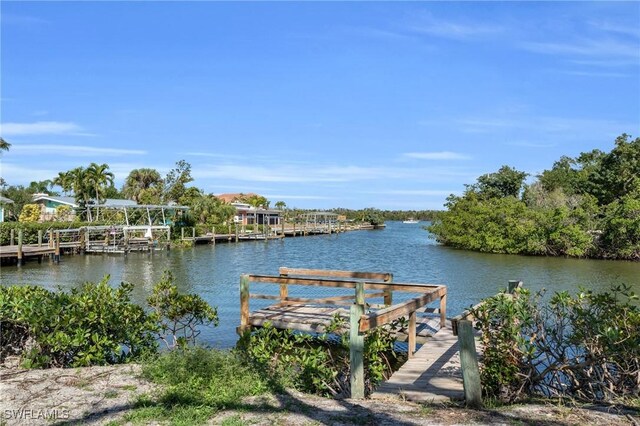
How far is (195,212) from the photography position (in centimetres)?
6225

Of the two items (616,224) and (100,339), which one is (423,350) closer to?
(100,339)

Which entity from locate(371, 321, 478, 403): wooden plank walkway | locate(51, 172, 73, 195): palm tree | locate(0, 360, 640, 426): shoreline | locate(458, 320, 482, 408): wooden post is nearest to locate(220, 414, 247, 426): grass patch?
locate(0, 360, 640, 426): shoreline

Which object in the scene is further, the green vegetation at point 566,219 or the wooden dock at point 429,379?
the green vegetation at point 566,219

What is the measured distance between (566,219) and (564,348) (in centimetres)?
3801

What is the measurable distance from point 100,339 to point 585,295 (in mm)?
6178

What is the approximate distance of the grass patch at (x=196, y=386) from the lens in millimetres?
5152

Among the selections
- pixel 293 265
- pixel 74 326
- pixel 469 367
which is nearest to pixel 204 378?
pixel 74 326

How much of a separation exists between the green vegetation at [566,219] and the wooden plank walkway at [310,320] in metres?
31.1

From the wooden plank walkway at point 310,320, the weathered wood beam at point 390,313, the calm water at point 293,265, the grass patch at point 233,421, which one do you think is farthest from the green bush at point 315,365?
the calm water at point 293,265

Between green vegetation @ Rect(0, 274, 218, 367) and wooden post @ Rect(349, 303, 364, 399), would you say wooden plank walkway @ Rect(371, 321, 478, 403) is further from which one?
green vegetation @ Rect(0, 274, 218, 367)

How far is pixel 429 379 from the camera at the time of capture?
6.98 meters

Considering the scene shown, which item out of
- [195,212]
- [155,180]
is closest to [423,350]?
[195,212]

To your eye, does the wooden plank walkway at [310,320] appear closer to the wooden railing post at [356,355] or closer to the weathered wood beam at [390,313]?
the weathered wood beam at [390,313]

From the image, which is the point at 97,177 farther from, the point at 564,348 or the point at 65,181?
the point at 564,348
